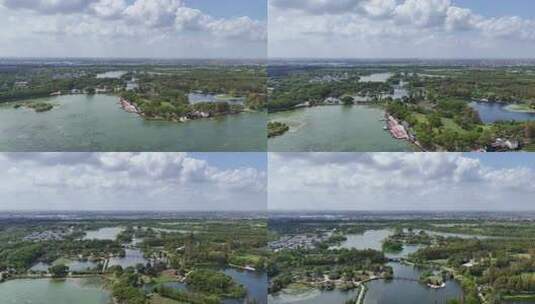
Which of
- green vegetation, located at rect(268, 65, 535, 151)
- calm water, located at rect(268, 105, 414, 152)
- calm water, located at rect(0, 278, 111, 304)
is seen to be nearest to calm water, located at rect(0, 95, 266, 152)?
calm water, located at rect(268, 105, 414, 152)

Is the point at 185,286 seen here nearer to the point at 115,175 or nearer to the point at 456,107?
the point at 115,175

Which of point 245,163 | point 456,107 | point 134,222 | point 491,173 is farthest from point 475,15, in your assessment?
point 134,222

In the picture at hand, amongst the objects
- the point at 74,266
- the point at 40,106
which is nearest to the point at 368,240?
the point at 74,266

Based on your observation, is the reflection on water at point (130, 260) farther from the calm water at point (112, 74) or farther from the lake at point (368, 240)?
the lake at point (368, 240)

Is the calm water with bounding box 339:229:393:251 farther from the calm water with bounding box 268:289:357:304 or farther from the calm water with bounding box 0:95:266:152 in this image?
the calm water with bounding box 0:95:266:152

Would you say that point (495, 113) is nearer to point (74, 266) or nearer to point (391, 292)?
point (391, 292)

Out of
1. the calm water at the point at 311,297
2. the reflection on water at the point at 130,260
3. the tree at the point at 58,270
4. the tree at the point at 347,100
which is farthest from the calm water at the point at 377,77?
the tree at the point at 58,270
